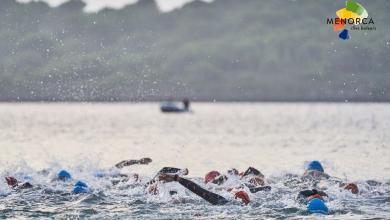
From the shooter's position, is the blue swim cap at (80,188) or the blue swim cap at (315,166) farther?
the blue swim cap at (315,166)

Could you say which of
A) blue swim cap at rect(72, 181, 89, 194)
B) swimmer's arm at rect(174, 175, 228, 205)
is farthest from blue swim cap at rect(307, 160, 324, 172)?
blue swim cap at rect(72, 181, 89, 194)

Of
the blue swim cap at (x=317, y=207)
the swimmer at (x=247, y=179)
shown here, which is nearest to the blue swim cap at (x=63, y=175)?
the swimmer at (x=247, y=179)

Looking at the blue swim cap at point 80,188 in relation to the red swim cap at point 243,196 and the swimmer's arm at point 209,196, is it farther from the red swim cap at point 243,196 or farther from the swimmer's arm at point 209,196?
the red swim cap at point 243,196

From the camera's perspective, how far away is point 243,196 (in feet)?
71.5

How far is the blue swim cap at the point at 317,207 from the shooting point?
20.2 m

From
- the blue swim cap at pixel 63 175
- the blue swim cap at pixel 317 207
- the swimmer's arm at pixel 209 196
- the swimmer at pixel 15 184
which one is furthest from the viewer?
the blue swim cap at pixel 63 175

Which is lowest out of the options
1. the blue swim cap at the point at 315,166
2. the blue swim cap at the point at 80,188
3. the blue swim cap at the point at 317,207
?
the blue swim cap at the point at 317,207

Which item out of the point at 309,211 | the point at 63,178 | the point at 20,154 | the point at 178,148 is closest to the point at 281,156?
the point at 178,148

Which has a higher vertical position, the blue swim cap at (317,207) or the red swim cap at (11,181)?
the red swim cap at (11,181)

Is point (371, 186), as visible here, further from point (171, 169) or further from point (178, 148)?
point (178, 148)

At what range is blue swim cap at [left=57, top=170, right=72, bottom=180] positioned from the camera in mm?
26400

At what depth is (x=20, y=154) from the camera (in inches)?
1689

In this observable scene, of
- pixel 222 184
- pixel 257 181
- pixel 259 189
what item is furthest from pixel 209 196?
pixel 257 181

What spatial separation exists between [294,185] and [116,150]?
2566cm
